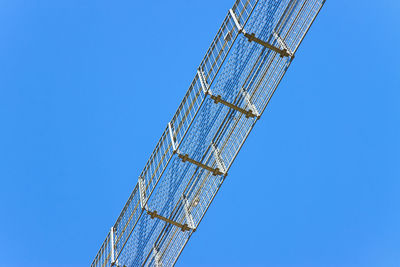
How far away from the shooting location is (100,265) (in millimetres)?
22422

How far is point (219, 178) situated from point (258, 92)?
225 cm

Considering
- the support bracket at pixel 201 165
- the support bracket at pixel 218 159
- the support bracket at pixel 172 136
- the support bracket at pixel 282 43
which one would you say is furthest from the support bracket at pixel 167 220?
the support bracket at pixel 282 43

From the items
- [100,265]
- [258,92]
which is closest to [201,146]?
[258,92]

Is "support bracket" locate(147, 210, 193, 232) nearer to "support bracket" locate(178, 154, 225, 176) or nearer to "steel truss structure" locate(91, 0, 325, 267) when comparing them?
"steel truss structure" locate(91, 0, 325, 267)

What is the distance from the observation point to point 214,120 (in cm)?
1808

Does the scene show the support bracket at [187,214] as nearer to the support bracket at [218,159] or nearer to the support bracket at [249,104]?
the support bracket at [218,159]

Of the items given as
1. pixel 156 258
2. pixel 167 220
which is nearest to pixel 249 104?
pixel 167 220

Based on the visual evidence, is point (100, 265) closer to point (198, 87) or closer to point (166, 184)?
point (166, 184)

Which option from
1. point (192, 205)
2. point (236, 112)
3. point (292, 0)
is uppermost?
point (292, 0)

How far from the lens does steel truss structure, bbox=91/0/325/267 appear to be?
16812 mm

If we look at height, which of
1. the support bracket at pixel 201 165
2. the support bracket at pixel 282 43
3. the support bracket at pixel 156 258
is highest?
the support bracket at pixel 282 43

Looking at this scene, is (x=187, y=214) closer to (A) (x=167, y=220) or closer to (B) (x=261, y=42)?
(A) (x=167, y=220)

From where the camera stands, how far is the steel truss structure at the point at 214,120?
1681cm

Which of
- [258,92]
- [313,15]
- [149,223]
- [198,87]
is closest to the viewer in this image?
[313,15]
